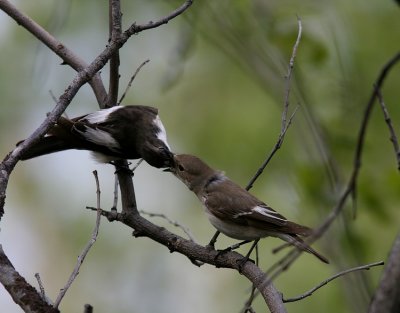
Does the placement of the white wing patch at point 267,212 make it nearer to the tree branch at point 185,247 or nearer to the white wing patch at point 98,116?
the tree branch at point 185,247

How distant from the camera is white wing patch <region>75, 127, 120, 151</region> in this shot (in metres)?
5.16

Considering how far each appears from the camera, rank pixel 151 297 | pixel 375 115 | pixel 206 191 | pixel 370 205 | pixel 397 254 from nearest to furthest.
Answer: pixel 397 254 < pixel 370 205 < pixel 206 191 < pixel 375 115 < pixel 151 297

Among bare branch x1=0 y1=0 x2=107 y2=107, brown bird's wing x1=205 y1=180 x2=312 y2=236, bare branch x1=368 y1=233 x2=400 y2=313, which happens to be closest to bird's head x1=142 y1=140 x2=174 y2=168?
brown bird's wing x1=205 y1=180 x2=312 y2=236

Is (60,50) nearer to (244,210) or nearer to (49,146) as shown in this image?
(49,146)

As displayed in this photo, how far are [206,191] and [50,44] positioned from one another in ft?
4.71

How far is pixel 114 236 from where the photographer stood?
380 inches

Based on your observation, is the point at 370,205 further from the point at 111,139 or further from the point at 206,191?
the point at 111,139

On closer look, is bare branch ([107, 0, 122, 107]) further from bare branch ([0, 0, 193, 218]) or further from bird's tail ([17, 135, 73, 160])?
bird's tail ([17, 135, 73, 160])

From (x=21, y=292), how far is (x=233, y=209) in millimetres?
1988

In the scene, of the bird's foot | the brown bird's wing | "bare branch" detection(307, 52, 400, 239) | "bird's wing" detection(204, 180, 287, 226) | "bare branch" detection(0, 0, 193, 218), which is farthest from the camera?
the bird's foot

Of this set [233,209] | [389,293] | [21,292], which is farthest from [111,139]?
[389,293]

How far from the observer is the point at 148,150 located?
511cm

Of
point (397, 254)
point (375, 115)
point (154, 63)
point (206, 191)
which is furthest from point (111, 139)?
point (154, 63)

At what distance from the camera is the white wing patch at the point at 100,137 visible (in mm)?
5164
